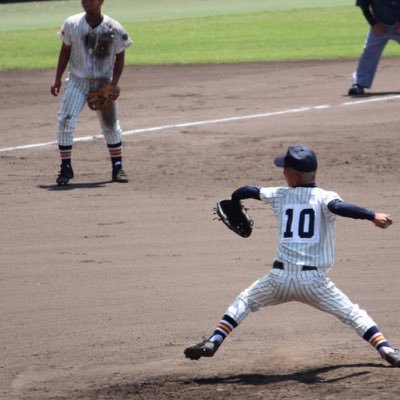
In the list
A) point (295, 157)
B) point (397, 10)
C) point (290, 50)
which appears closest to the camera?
point (295, 157)

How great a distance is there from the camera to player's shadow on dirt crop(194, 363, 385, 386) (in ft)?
19.8

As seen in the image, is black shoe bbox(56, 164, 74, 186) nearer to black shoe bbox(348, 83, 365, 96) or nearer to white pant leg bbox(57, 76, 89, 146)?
white pant leg bbox(57, 76, 89, 146)

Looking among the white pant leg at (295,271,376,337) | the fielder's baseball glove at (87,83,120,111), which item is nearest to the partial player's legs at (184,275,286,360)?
the white pant leg at (295,271,376,337)

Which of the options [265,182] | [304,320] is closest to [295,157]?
[304,320]

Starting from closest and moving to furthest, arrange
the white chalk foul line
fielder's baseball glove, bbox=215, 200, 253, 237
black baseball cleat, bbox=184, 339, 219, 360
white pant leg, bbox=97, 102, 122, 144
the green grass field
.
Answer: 1. black baseball cleat, bbox=184, 339, 219, 360
2. fielder's baseball glove, bbox=215, 200, 253, 237
3. white pant leg, bbox=97, 102, 122, 144
4. the white chalk foul line
5. the green grass field

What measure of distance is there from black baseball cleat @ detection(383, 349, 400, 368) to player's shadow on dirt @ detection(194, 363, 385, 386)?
0.12 metres

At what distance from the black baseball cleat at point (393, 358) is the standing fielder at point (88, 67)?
5.82 meters

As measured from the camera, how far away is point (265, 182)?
11.4 m

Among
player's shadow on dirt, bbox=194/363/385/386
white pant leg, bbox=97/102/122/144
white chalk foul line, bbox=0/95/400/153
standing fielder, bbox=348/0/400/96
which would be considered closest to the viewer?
player's shadow on dirt, bbox=194/363/385/386

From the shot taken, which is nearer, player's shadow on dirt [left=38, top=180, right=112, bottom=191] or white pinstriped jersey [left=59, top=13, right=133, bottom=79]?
white pinstriped jersey [left=59, top=13, right=133, bottom=79]

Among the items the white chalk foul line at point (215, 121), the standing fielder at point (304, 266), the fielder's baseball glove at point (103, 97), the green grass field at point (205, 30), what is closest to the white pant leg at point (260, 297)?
the standing fielder at point (304, 266)

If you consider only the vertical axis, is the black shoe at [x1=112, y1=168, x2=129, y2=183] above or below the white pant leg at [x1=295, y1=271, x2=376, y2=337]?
below

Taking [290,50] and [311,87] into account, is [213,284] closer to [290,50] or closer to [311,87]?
[311,87]

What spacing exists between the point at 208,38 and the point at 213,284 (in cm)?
1608
